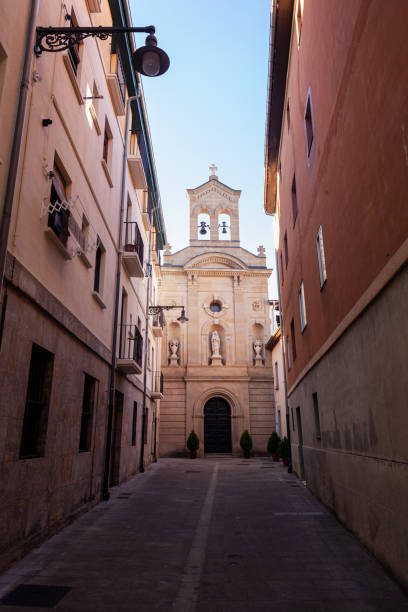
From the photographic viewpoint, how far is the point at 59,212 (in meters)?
7.96

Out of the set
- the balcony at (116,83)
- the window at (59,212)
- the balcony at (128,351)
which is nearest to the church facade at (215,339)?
the balcony at (128,351)

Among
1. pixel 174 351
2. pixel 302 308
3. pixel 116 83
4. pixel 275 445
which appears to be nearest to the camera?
pixel 116 83

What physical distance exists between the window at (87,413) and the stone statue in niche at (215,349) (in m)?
20.9

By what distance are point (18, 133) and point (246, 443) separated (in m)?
25.2

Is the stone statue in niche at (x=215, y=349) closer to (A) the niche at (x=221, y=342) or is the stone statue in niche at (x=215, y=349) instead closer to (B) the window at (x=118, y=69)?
(A) the niche at (x=221, y=342)

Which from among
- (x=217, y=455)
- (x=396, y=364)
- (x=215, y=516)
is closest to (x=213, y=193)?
(x=217, y=455)

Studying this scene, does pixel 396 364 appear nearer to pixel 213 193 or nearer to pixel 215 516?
pixel 215 516

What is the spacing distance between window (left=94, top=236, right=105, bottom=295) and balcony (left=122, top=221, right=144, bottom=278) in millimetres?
2007

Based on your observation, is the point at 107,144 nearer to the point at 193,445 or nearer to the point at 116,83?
the point at 116,83

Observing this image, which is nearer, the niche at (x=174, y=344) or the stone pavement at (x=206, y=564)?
the stone pavement at (x=206, y=564)

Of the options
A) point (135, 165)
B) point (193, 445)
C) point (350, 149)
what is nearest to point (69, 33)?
point (350, 149)

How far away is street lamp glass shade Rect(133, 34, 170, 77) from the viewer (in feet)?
19.9

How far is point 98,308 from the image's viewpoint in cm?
1106

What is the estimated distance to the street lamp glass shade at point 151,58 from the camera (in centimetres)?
607
